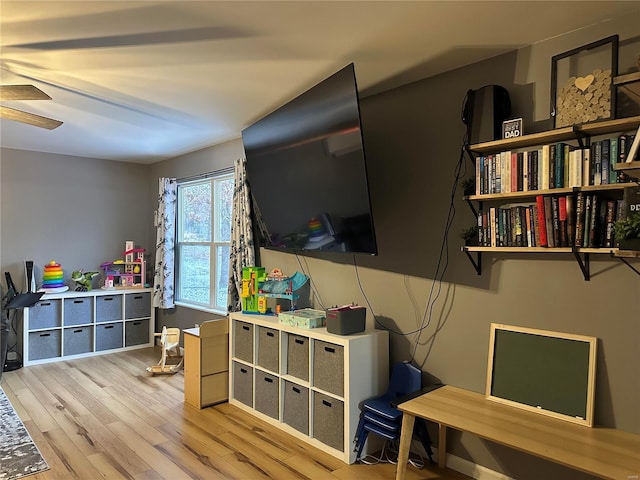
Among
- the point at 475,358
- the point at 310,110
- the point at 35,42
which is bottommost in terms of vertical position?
the point at 475,358

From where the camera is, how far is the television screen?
2498 mm

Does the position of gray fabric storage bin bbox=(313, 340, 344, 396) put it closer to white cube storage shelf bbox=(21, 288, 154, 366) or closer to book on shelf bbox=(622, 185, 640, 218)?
book on shelf bbox=(622, 185, 640, 218)

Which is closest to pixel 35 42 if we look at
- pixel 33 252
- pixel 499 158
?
pixel 499 158

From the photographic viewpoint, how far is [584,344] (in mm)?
2125

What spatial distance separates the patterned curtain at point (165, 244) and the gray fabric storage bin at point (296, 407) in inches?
104

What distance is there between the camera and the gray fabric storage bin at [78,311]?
4.89 m

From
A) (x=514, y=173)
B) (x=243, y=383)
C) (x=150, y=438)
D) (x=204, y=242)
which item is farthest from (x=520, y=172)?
(x=204, y=242)

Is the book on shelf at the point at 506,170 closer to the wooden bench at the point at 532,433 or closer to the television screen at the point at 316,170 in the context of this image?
the television screen at the point at 316,170

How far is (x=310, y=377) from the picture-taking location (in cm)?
294

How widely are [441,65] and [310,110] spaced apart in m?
0.81

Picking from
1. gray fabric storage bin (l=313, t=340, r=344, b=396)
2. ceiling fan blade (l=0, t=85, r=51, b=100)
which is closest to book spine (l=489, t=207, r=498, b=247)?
gray fabric storage bin (l=313, t=340, r=344, b=396)

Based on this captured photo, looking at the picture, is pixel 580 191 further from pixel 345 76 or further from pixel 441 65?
pixel 345 76

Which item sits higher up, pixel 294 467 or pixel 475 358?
pixel 475 358

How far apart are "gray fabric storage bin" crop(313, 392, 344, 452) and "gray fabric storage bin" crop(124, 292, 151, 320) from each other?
10.9ft
